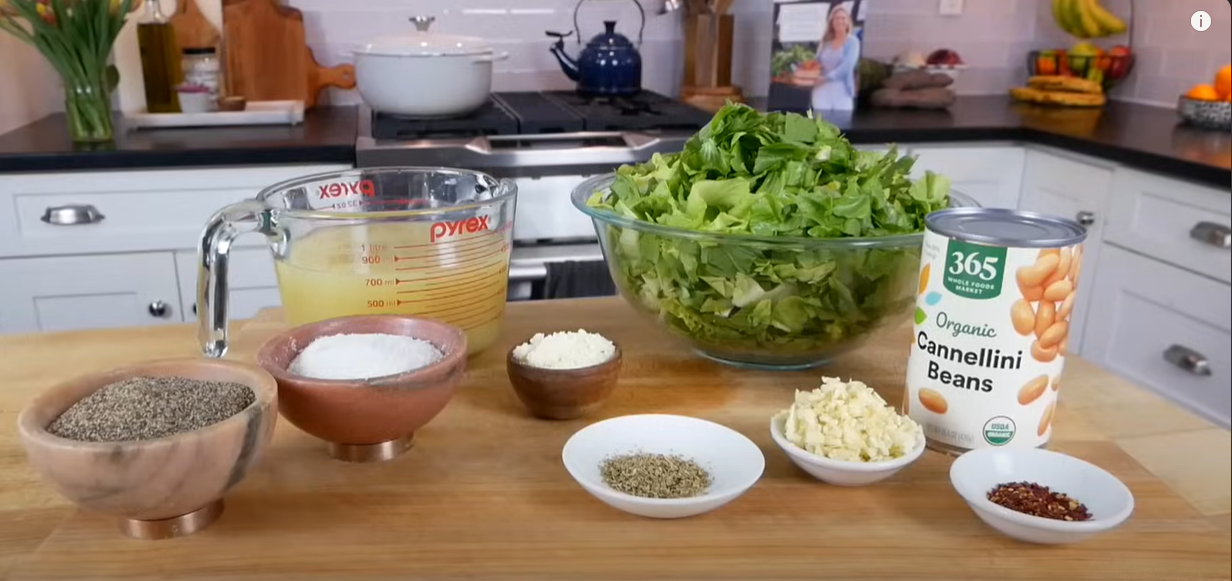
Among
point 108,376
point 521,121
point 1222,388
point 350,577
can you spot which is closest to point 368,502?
point 350,577

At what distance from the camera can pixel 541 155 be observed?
1.82 metres

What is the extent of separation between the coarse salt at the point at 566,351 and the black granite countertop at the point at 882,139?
1152 millimetres

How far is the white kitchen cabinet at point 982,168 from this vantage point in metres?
2.06

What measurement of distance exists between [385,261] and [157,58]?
1.51 metres

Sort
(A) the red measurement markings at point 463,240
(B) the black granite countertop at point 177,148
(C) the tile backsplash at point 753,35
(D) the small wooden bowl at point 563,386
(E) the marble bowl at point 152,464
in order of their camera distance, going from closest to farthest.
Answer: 1. (E) the marble bowl at point 152,464
2. (D) the small wooden bowl at point 563,386
3. (A) the red measurement markings at point 463,240
4. (B) the black granite countertop at point 177,148
5. (C) the tile backsplash at point 753,35

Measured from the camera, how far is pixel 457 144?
182cm

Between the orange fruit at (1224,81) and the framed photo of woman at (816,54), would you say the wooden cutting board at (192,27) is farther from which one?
the orange fruit at (1224,81)

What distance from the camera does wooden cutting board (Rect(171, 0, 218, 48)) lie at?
6.91 feet

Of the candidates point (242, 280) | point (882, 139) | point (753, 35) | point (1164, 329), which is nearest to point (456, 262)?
point (242, 280)

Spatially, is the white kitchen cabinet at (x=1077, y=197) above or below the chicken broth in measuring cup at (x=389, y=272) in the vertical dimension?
below

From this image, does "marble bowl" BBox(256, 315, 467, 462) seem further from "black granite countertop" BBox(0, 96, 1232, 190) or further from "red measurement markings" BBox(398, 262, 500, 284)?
"black granite countertop" BBox(0, 96, 1232, 190)

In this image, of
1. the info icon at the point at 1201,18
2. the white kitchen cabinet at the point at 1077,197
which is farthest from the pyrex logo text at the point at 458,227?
the white kitchen cabinet at the point at 1077,197

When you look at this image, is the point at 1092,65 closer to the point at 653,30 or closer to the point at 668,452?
the point at 653,30

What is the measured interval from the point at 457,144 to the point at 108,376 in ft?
4.12
